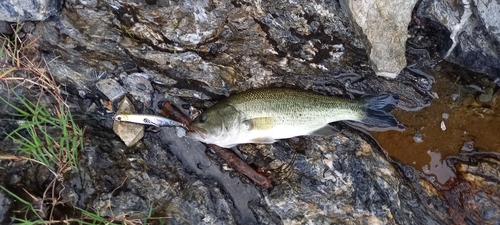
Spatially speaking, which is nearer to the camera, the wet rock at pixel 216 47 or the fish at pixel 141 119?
the wet rock at pixel 216 47

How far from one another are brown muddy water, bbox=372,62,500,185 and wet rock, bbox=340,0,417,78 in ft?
3.02

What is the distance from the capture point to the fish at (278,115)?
4.37 m

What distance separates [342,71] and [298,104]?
2.41ft

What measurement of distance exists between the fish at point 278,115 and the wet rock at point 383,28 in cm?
54

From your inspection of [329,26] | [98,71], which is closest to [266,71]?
[329,26]

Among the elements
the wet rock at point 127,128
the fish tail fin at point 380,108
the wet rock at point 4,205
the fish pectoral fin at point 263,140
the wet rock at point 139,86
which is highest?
the fish tail fin at point 380,108

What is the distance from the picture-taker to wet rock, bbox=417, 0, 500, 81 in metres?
3.85

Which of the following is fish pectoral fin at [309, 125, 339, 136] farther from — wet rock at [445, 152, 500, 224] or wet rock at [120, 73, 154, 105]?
wet rock at [120, 73, 154, 105]

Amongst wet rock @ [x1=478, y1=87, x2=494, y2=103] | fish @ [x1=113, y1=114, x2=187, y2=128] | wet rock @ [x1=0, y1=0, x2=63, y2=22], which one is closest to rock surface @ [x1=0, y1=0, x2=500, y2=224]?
wet rock @ [x1=0, y1=0, x2=63, y2=22]

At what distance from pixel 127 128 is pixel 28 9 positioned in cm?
168

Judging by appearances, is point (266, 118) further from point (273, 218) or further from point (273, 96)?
point (273, 218)

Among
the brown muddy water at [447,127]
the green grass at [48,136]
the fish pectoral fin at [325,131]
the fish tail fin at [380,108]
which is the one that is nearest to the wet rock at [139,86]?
the green grass at [48,136]

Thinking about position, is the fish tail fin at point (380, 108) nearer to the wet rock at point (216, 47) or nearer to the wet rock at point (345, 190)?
the wet rock at point (216, 47)

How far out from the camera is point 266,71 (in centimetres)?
459
